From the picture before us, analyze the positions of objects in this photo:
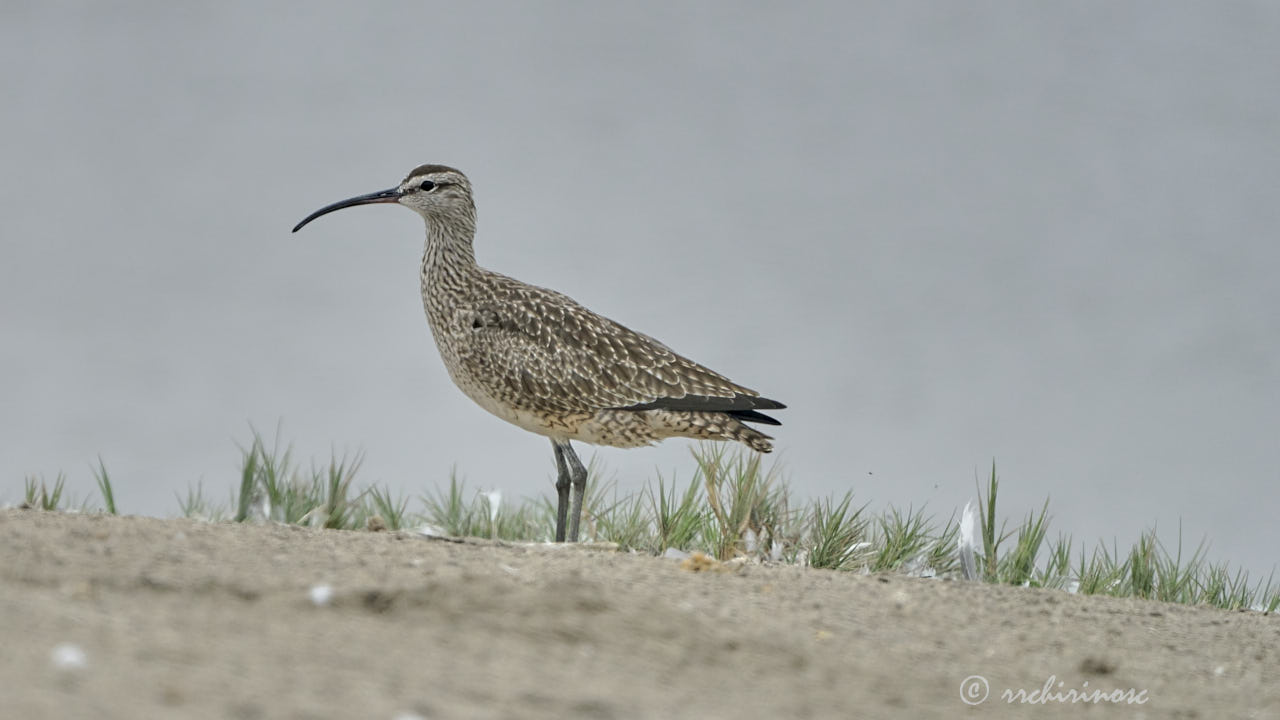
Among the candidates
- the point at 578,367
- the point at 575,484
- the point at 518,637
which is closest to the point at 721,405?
the point at 578,367

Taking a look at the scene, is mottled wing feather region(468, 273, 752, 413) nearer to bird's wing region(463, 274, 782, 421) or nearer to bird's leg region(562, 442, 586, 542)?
bird's wing region(463, 274, 782, 421)

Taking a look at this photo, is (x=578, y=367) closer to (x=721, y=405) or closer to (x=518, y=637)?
(x=721, y=405)

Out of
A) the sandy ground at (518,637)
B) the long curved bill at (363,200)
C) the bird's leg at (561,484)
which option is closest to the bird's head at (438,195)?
the long curved bill at (363,200)

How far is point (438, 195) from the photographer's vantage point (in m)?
9.32

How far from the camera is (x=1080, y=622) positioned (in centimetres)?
653

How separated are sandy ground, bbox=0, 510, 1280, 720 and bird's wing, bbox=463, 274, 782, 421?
1.68 metres

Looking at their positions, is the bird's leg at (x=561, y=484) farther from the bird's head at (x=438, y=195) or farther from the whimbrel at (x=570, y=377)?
the bird's head at (x=438, y=195)

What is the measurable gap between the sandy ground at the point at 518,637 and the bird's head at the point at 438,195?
3.09 meters

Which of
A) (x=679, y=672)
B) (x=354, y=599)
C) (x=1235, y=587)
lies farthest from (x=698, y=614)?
(x=1235, y=587)

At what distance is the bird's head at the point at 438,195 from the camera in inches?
367

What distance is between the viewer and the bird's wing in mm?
8297

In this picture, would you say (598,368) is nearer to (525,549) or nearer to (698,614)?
(525,549)

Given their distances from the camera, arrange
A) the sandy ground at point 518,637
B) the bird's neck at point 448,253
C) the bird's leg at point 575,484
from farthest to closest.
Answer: the bird's neck at point 448,253
the bird's leg at point 575,484
the sandy ground at point 518,637

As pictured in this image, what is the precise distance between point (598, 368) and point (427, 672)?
4373mm
